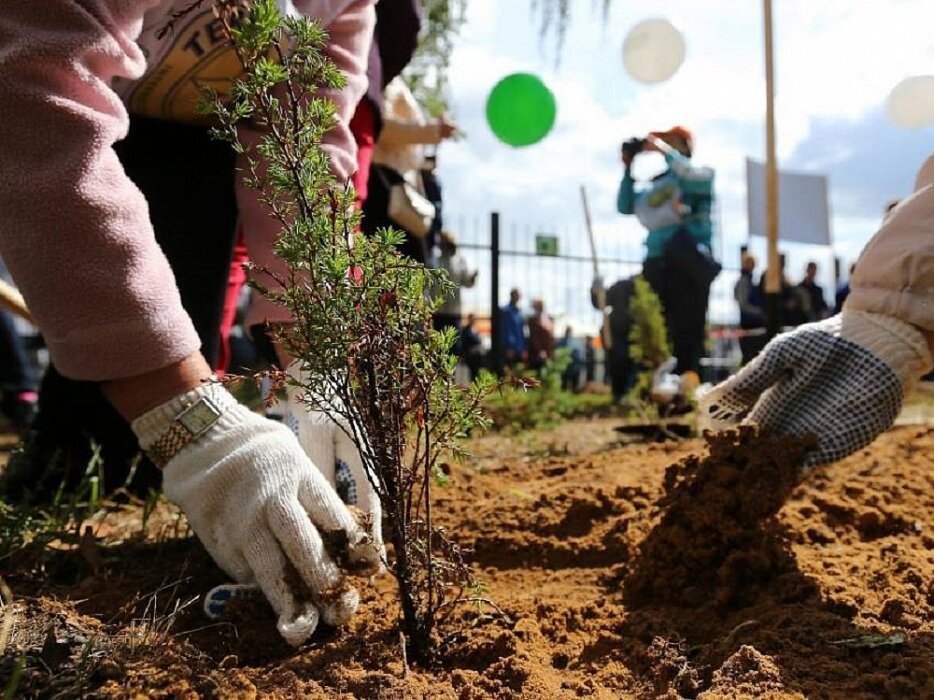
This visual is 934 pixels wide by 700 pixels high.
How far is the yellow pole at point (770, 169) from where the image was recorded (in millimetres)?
4441

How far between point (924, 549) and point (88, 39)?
1979 mm

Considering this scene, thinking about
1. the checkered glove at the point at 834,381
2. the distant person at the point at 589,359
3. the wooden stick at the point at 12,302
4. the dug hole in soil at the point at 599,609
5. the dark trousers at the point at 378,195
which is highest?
the dark trousers at the point at 378,195

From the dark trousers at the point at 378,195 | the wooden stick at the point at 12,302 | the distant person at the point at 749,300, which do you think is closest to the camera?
the wooden stick at the point at 12,302

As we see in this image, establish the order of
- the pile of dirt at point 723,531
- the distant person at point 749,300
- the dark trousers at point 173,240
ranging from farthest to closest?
1. the distant person at point 749,300
2. the dark trousers at point 173,240
3. the pile of dirt at point 723,531

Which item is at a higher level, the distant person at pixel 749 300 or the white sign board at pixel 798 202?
the white sign board at pixel 798 202

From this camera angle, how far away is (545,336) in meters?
11.4

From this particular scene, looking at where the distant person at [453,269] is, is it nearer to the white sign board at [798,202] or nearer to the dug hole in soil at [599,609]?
the white sign board at [798,202]

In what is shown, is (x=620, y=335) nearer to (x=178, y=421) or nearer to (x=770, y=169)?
(x=770, y=169)

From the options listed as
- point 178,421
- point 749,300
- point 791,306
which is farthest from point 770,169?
point 791,306

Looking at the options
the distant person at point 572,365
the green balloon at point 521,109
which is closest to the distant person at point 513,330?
the distant person at point 572,365

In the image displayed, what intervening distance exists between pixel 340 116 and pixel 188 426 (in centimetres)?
79

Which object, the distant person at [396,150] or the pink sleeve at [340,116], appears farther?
the distant person at [396,150]

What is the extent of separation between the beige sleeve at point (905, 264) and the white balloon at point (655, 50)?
186 inches

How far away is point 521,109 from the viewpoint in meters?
6.30
